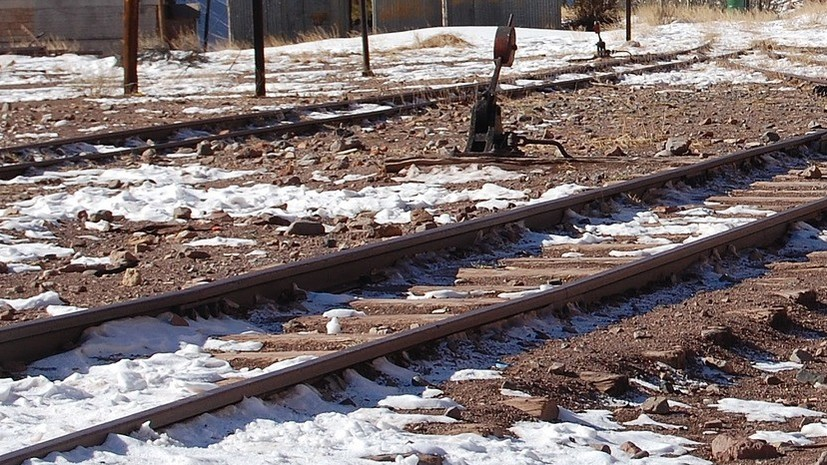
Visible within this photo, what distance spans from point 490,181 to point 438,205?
1346 millimetres

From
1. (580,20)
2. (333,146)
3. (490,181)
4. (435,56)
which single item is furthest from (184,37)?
(490,181)

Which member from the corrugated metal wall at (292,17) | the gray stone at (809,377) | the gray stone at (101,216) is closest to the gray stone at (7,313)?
the gray stone at (101,216)

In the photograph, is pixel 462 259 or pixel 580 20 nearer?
pixel 462 259

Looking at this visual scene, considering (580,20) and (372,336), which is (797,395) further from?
(580,20)

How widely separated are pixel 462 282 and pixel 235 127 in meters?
9.47

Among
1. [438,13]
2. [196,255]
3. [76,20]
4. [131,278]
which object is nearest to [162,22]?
[76,20]

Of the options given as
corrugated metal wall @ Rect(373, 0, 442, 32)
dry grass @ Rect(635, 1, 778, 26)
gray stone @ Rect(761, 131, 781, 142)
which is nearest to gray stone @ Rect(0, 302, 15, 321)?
gray stone @ Rect(761, 131, 781, 142)

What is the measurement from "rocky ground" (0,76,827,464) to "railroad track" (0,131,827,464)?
16.5 inches

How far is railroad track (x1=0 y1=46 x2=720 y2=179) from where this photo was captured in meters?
14.5

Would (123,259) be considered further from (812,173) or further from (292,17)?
(292,17)

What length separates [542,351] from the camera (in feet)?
21.4

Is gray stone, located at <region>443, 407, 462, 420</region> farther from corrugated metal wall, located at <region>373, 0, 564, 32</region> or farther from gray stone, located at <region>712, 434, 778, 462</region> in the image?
corrugated metal wall, located at <region>373, 0, 564, 32</region>

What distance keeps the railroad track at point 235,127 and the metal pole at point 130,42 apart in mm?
5518

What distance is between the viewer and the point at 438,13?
4956 centimetres
